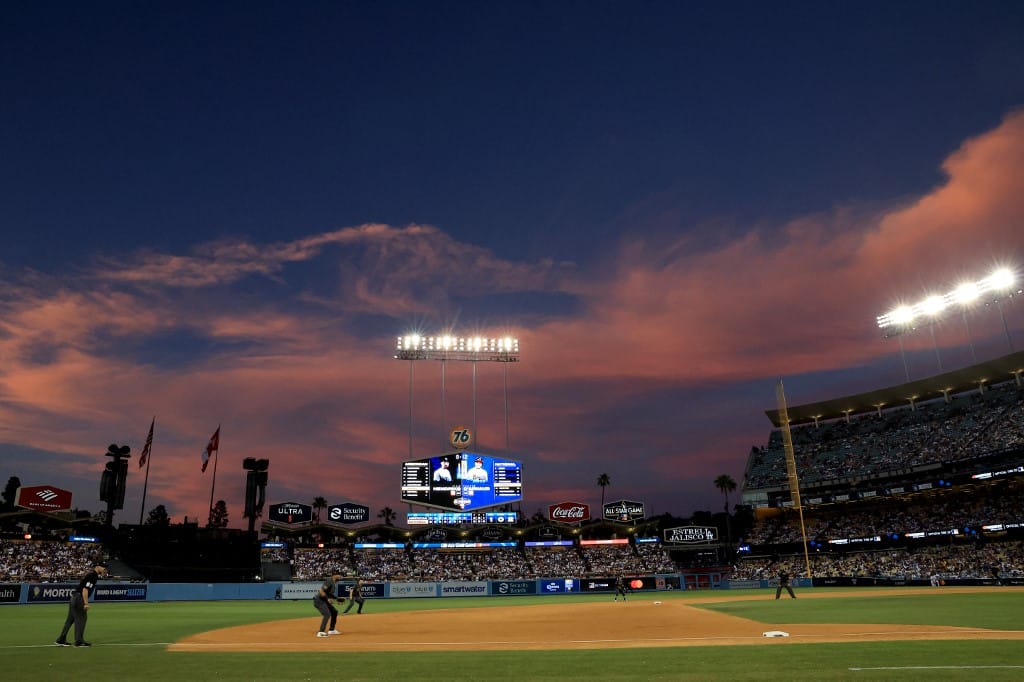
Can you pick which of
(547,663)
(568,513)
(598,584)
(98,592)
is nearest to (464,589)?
(598,584)

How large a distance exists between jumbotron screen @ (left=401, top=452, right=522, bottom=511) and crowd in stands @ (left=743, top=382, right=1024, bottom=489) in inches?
1680

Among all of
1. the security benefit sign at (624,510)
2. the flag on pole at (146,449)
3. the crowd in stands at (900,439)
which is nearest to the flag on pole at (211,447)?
the flag on pole at (146,449)

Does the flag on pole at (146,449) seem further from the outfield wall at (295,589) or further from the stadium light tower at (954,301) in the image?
the stadium light tower at (954,301)

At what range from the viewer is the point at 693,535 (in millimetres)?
84938

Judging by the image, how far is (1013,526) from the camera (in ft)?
205

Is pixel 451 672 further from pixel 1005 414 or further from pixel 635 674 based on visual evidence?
pixel 1005 414

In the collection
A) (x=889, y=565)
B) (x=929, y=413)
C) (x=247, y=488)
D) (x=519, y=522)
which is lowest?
(x=889, y=565)

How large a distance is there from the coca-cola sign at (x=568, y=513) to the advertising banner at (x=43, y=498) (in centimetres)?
5570

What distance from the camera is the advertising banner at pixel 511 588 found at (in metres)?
64.6

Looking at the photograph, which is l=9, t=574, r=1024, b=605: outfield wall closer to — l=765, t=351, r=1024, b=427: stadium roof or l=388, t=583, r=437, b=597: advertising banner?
l=388, t=583, r=437, b=597: advertising banner

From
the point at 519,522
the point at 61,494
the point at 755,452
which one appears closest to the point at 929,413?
the point at 755,452

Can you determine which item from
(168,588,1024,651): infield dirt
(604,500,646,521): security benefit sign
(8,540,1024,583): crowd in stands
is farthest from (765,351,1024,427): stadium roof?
(168,588,1024,651): infield dirt

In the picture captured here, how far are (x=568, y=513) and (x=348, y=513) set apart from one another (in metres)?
27.8

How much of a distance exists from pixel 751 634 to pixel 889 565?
60.5m
